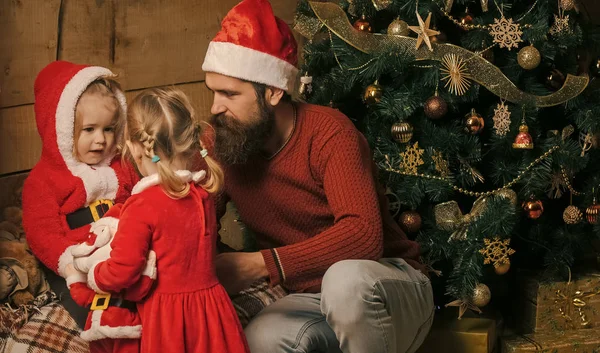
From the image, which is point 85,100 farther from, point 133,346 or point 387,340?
point 387,340

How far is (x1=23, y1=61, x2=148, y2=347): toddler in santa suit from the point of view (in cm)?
229

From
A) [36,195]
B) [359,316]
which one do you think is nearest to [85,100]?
[36,195]

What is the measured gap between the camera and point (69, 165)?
232cm

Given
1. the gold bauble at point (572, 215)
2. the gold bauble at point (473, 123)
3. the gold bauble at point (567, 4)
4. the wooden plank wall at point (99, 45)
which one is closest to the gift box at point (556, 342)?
the gold bauble at point (572, 215)

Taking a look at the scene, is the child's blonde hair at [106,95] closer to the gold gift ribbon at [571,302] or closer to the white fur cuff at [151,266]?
the white fur cuff at [151,266]

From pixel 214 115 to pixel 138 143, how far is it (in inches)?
16.1

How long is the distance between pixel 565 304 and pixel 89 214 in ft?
6.00

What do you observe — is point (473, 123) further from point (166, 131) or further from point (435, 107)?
point (166, 131)

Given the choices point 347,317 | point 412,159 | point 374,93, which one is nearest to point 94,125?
point 347,317

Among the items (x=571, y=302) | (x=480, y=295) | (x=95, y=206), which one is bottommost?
(x=571, y=302)

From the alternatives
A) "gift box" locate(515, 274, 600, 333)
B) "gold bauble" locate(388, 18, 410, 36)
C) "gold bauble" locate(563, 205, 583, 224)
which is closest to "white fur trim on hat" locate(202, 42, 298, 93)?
"gold bauble" locate(388, 18, 410, 36)

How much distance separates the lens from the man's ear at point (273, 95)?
2.51m

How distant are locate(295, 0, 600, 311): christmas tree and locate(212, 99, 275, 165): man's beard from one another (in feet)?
1.81

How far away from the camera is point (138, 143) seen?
2090mm
